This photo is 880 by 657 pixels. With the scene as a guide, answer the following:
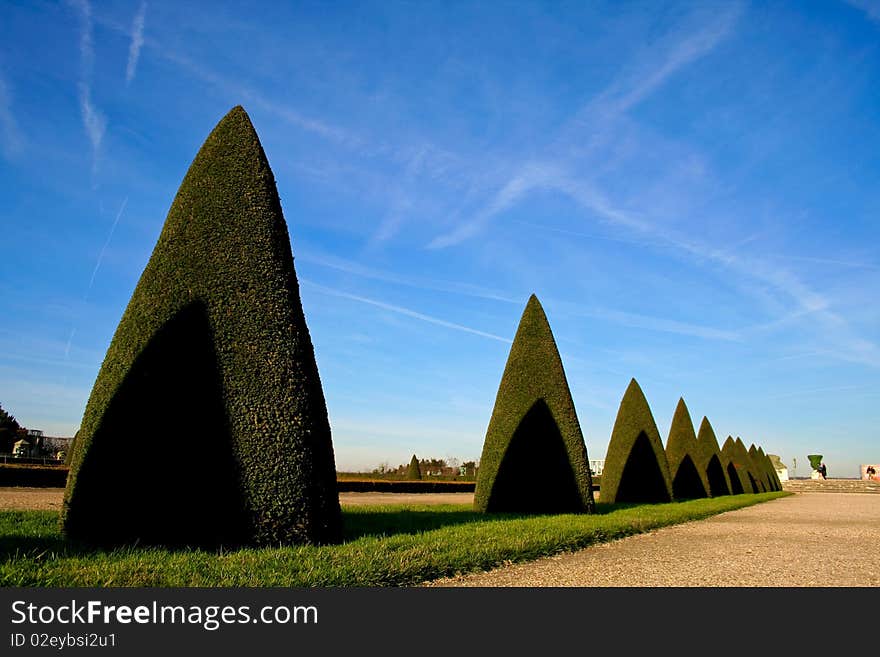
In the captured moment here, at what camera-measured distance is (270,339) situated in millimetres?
8172

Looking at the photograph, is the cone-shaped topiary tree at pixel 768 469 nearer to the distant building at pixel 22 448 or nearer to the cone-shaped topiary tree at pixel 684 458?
the cone-shaped topiary tree at pixel 684 458

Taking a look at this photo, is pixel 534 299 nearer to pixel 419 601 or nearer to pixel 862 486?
pixel 419 601

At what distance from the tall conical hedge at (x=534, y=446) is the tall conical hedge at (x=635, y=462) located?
6.86m

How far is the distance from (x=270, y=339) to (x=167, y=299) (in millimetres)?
1478

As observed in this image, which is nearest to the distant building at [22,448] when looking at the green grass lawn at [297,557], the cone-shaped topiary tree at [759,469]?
the green grass lawn at [297,557]

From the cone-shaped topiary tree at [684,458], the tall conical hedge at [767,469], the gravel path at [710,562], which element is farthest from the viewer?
the tall conical hedge at [767,469]

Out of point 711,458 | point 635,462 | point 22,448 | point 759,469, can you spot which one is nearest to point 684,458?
point 711,458

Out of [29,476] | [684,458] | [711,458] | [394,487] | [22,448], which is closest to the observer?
[29,476]

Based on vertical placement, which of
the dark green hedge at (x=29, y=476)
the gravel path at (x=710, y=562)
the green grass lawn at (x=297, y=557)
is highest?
the dark green hedge at (x=29, y=476)

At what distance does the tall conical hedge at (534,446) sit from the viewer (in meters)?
15.0

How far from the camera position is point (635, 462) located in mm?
22156

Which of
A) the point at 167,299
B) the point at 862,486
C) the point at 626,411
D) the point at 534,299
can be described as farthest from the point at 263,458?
the point at 862,486

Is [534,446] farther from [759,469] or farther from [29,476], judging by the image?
[759,469]

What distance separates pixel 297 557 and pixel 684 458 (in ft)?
81.7
